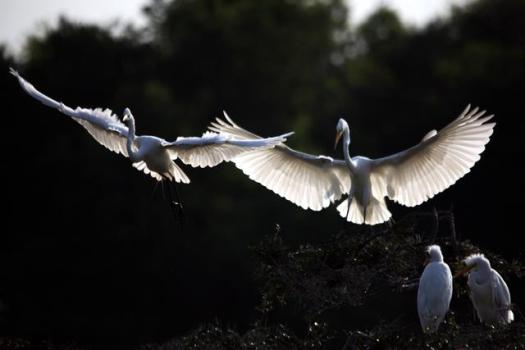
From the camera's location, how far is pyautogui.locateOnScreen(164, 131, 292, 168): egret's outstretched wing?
315 inches

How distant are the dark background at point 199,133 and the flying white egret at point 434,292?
8.25m

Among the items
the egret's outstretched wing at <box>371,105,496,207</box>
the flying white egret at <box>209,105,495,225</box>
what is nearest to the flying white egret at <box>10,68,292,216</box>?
the flying white egret at <box>209,105,495,225</box>

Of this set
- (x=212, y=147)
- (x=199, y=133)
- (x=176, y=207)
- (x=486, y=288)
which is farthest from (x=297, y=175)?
(x=199, y=133)

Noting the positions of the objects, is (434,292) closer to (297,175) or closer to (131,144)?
(297,175)

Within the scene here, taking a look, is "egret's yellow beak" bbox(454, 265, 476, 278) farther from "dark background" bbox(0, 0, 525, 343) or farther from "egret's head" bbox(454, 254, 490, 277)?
"dark background" bbox(0, 0, 525, 343)

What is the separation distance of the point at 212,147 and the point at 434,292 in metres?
2.09

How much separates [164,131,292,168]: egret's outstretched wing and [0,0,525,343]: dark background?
27.0ft

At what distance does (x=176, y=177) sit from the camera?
374 inches

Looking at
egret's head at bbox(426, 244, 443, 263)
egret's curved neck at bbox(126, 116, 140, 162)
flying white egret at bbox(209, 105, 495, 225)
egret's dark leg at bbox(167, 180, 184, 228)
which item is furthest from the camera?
egret's dark leg at bbox(167, 180, 184, 228)

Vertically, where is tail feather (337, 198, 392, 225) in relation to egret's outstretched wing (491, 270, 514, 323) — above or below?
above

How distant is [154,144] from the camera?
29.2ft

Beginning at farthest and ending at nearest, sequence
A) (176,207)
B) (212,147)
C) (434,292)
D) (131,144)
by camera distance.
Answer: (176,207)
(131,144)
(212,147)
(434,292)

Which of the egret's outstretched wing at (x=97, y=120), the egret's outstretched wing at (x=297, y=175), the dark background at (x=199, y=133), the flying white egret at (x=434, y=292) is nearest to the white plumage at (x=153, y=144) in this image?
the egret's outstretched wing at (x=97, y=120)

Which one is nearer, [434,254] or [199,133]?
[434,254]
